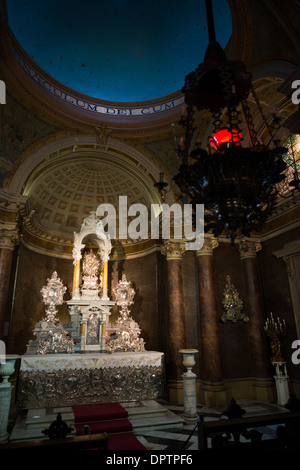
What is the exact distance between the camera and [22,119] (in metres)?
9.28

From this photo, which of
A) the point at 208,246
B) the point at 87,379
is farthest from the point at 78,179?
the point at 87,379

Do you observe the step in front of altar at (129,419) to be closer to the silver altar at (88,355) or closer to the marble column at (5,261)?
the silver altar at (88,355)

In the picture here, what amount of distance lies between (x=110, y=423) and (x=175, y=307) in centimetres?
402

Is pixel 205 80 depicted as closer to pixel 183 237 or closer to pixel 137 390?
pixel 183 237

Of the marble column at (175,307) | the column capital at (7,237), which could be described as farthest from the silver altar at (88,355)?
the column capital at (7,237)

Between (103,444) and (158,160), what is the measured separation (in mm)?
9468

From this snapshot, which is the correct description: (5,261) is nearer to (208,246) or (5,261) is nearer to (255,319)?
(208,246)

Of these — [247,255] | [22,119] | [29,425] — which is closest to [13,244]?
[22,119]

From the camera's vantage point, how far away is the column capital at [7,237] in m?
8.68

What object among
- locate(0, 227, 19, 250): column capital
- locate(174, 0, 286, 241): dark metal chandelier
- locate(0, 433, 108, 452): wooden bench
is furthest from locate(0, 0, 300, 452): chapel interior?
locate(0, 433, 108, 452): wooden bench

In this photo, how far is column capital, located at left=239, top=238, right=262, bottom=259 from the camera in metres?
10.6

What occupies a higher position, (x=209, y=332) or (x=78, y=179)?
(x=78, y=179)

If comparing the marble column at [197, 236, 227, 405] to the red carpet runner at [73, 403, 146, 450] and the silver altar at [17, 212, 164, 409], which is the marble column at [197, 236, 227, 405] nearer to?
the silver altar at [17, 212, 164, 409]

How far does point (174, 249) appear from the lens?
33.9ft
